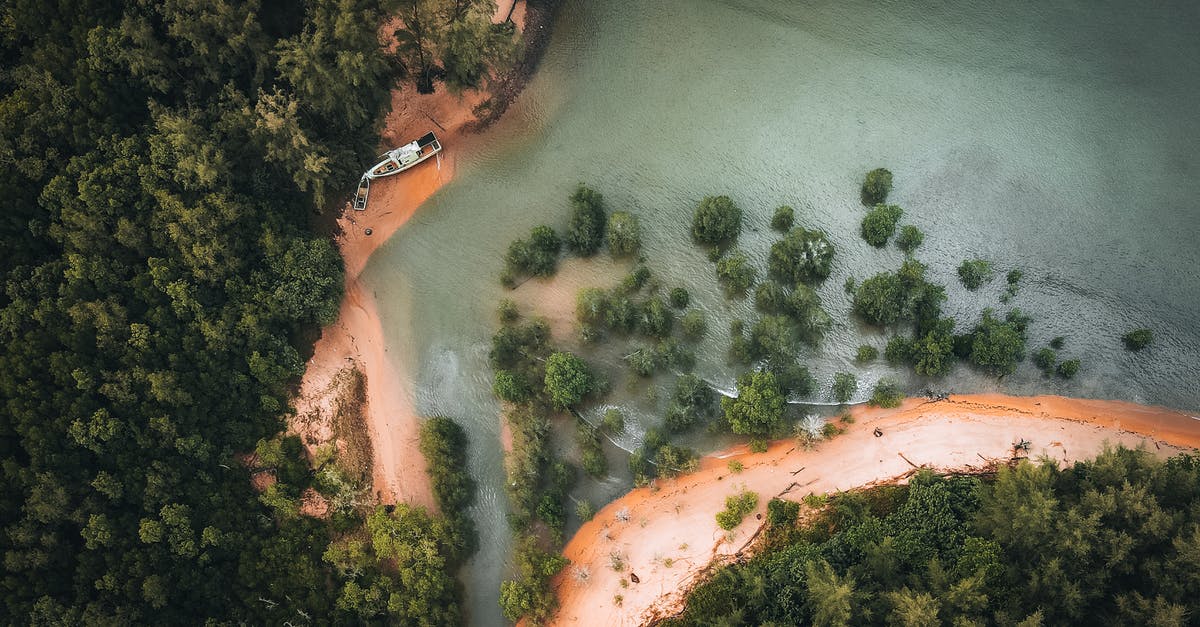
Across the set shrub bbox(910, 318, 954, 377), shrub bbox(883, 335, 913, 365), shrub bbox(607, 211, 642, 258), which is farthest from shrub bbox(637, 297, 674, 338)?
shrub bbox(910, 318, 954, 377)

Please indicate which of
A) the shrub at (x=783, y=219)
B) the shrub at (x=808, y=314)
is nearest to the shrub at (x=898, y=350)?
the shrub at (x=808, y=314)

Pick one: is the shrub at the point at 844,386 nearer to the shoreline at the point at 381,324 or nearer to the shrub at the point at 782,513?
the shrub at the point at 782,513

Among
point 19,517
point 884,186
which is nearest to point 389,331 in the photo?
point 19,517

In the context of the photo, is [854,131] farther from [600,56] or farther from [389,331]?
[389,331]

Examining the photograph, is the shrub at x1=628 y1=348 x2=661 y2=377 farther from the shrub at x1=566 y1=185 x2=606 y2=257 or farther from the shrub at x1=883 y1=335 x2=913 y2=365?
the shrub at x1=883 y1=335 x2=913 y2=365

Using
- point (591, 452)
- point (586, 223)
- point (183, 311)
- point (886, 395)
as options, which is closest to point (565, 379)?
point (591, 452)

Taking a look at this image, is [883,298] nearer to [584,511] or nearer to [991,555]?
[991,555]
